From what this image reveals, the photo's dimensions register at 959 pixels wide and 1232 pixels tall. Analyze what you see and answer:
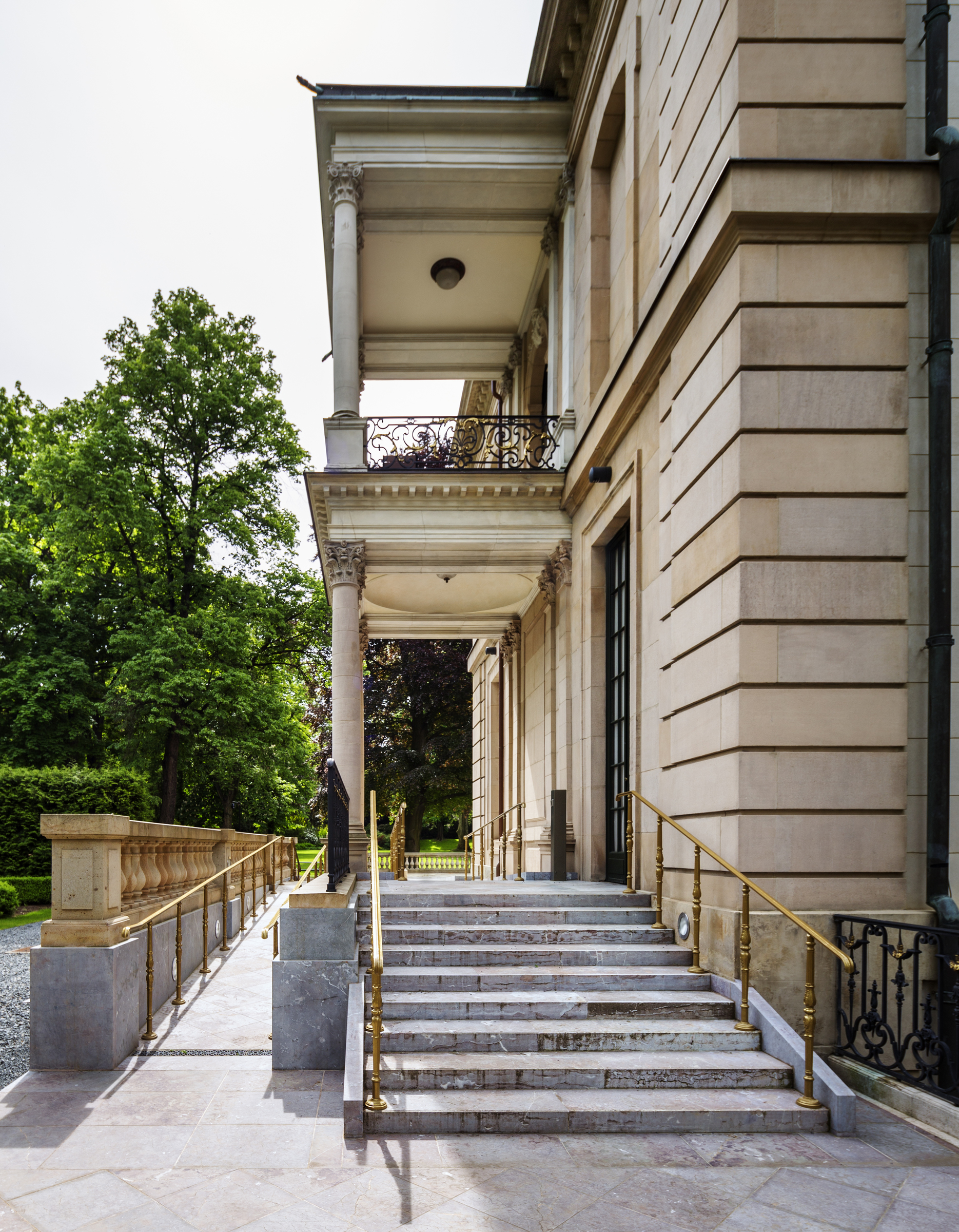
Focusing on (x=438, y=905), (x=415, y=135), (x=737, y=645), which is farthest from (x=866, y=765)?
(x=415, y=135)

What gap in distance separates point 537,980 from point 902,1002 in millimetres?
2797

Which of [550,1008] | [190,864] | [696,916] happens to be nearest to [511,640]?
[190,864]

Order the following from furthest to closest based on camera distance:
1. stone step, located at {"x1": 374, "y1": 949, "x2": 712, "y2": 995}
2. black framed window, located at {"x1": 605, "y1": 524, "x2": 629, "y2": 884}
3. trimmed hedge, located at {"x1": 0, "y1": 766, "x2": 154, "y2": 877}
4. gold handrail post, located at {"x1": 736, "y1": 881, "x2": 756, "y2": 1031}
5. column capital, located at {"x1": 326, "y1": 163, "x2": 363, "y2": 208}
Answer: trimmed hedge, located at {"x1": 0, "y1": 766, "x2": 154, "y2": 877}
column capital, located at {"x1": 326, "y1": 163, "x2": 363, "y2": 208}
black framed window, located at {"x1": 605, "y1": 524, "x2": 629, "y2": 884}
stone step, located at {"x1": 374, "y1": 949, "x2": 712, "y2": 995}
gold handrail post, located at {"x1": 736, "y1": 881, "x2": 756, "y2": 1031}

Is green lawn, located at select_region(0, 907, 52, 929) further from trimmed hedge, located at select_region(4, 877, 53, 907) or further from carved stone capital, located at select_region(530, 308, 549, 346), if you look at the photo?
carved stone capital, located at select_region(530, 308, 549, 346)

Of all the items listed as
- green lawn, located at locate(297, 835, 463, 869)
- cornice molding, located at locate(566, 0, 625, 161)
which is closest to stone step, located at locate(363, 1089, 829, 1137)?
cornice molding, located at locate(566, 0, 625, 161)

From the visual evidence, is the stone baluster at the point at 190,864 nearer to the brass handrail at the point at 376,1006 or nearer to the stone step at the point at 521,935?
the stone step at the point at 521,935

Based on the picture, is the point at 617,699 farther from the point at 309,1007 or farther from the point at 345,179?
the point at 345,179

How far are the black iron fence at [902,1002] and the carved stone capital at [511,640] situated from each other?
15.5 meters

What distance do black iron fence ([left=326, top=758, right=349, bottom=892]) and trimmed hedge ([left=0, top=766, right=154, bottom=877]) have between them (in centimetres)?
1154

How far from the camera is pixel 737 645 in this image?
8148 millimetres

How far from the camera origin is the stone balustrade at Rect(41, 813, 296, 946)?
320 inches

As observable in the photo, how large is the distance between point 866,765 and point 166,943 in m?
7.38

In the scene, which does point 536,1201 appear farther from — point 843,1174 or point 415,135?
point 415,135

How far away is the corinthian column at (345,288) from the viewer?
16062 millimetres
